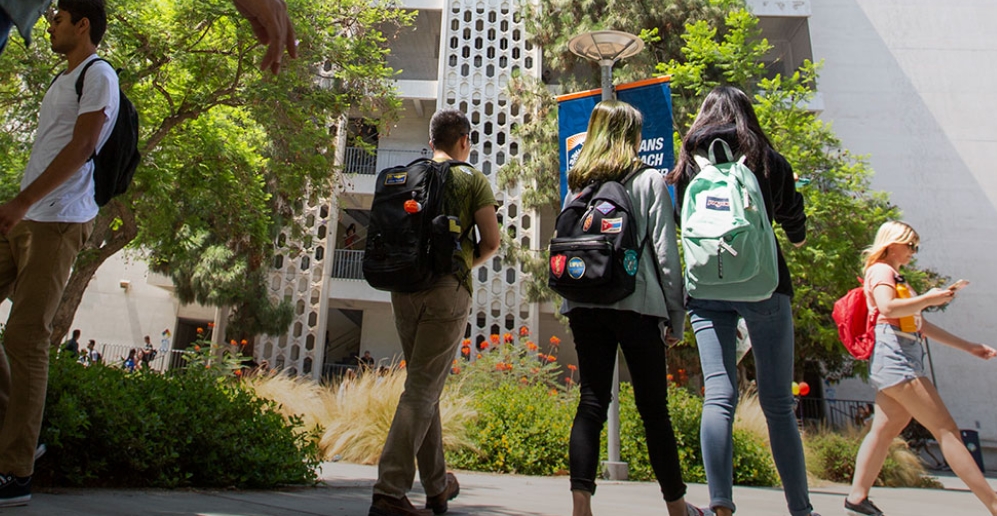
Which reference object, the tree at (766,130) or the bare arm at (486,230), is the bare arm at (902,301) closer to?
the bare arm at (486,230)

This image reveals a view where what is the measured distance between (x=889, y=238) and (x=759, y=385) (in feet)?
6.05

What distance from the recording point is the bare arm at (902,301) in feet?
11.7

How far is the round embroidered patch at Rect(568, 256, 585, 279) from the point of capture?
269 cm

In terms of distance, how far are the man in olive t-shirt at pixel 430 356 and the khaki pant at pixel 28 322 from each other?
1.33m

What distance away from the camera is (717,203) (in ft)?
9.20

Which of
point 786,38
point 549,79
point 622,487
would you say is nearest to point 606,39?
point 622,487

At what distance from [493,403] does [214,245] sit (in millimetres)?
12260

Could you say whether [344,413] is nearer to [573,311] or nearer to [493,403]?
[493,403]

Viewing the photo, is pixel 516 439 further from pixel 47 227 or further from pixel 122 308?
pixel 122 308

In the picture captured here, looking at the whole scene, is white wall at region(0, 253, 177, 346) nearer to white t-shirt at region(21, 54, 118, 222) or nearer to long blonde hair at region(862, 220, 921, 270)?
white t-shirt at region(21, 54, 118, 222)

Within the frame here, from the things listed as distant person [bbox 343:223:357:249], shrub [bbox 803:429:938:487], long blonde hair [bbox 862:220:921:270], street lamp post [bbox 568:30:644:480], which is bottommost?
shrub [bbox 803:429:938:487]

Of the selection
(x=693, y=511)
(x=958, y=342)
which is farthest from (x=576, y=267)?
(x=958, y=342)

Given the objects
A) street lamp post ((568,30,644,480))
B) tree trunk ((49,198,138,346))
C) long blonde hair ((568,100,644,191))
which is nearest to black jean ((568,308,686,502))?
long blonde hair ((568,100,644,191))

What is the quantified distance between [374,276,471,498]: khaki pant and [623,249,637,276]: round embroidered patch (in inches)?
29.8
